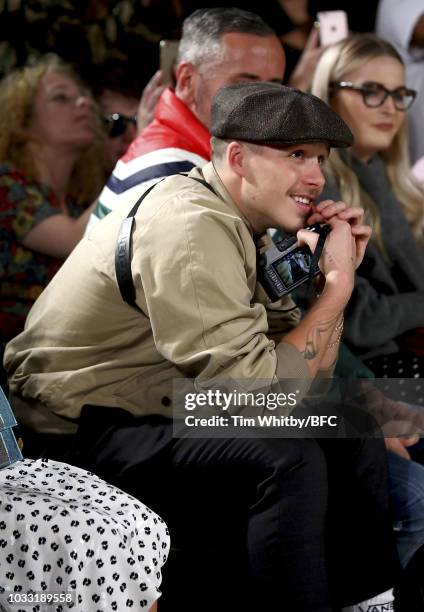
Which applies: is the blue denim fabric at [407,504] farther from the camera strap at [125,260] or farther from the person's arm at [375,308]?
the camera strap at [125,260]

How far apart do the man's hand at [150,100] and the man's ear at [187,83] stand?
1.03 feet

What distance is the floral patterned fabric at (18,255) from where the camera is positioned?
3.20 metres

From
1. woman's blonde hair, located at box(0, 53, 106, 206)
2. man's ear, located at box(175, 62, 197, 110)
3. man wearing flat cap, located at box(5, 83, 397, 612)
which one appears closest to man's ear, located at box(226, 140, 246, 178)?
man wearing flat cap, located at box(5, 83, 397, 612)

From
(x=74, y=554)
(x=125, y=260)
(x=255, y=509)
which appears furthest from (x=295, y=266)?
(x=74, y=554)

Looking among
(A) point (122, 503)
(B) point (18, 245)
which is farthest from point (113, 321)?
(B) point (18, 245)

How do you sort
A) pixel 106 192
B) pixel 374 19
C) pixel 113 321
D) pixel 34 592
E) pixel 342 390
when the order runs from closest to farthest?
1. pixel 34 592
2. pixel 113 321
3. pixel 342 390
4. pixel 106 192
5. pixel 374 19

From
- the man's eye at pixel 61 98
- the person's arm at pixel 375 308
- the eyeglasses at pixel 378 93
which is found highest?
the eyeglasses at pixel 378 93

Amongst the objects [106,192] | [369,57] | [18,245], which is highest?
[369,57]

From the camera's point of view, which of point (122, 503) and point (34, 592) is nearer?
point (34, 592)

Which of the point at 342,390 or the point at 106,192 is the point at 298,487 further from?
the point at 106,192

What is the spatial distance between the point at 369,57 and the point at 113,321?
1488 millimetres

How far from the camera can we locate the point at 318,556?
7.20 ft

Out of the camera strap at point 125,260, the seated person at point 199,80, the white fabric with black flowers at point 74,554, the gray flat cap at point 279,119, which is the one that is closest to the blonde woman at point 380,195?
the seated person at point 199,80

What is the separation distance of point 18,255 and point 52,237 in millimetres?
117
